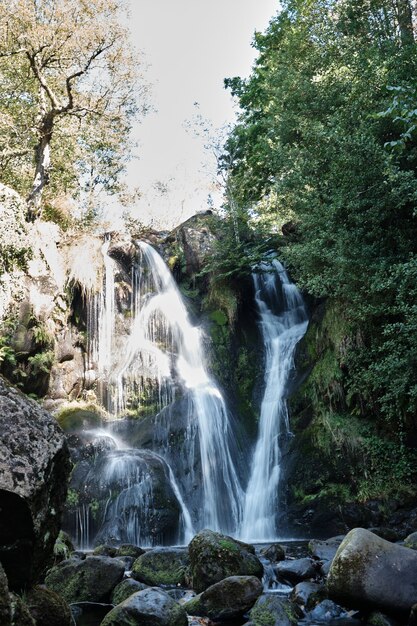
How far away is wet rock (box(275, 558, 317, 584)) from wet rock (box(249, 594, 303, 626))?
117 centimetres

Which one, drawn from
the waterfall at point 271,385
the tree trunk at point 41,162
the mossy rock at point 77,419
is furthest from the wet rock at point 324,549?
the tree trunk at point 41,162

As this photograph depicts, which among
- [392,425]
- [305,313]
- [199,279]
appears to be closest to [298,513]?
[392,425]

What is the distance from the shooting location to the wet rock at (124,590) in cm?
628

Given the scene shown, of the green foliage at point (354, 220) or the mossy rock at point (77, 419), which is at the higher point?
the green foliage at point (354, 220)

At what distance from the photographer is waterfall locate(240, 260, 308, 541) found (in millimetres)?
11742

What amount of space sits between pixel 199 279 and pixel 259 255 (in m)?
3.21

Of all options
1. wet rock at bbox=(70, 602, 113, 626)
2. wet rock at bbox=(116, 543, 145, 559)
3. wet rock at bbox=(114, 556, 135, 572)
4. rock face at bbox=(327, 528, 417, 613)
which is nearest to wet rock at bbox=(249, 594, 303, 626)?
rock face at bbox=(327, 528, 417, 613)

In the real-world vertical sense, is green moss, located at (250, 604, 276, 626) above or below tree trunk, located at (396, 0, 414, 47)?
below

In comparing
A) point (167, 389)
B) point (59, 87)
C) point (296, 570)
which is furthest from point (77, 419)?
point (59, 87)

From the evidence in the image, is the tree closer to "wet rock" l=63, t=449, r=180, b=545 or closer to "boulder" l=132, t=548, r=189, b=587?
"wet rock" l=63, t=449, r=180, b=545

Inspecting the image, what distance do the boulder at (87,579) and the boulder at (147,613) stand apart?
1116 mm

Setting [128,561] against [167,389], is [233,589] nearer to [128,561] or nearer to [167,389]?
[128,561]

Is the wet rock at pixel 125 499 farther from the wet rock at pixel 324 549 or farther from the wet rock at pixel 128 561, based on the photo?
the wet rock at pixel 324 549

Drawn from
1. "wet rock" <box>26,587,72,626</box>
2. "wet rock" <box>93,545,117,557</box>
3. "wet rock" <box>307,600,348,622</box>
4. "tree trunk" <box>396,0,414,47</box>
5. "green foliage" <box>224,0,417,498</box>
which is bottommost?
"wet rock" <box>93,545,117,557</box>
